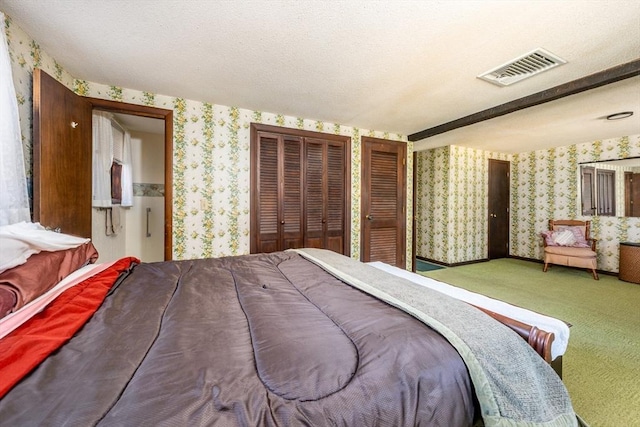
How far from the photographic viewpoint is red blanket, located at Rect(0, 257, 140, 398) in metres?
0.67

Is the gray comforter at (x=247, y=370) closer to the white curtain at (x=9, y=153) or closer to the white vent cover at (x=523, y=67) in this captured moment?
the white curtain at (x=9, y=153)

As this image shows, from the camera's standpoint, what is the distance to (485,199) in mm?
5445

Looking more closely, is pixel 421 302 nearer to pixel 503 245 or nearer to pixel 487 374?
pixel 487 374

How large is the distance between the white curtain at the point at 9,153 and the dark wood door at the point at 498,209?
6621mm

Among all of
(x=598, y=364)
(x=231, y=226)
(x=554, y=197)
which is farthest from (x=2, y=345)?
(x=554, y=197)

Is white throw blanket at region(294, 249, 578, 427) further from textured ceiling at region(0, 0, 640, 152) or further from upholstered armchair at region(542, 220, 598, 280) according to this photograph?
upholstered armchair at region(542, 220, 598, 280)

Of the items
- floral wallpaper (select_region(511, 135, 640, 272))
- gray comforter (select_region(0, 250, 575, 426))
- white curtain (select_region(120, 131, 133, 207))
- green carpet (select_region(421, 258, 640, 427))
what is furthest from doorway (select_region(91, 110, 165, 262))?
floral wallpaper (select_region(511, 135, 640, 272))

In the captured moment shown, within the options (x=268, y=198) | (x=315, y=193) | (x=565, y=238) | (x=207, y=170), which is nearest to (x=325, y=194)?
(x=315, y=193)

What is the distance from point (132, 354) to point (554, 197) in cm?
664

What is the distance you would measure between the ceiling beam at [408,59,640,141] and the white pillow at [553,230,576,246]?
2973 mm

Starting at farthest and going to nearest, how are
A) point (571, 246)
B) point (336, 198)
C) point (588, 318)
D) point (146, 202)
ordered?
point (571, 246) < point (146, 202) < point (336, 198) < point (588, 318)

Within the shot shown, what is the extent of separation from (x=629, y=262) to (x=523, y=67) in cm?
399

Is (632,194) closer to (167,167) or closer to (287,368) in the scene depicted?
(287,368)

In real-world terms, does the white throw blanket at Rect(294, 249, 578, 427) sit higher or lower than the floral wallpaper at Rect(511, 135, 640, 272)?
lower
